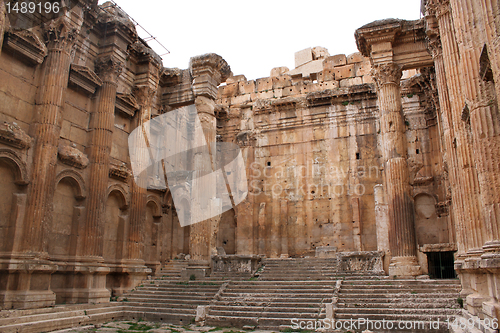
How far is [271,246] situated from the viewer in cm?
2283

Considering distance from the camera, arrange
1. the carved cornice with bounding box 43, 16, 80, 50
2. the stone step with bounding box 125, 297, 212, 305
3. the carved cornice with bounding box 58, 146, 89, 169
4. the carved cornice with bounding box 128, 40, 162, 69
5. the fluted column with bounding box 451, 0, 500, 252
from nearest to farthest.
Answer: the fluted column with bounding box 451, 0, 500, 252
the stone step with bounding box 125, 297, 212, 305
the carved cornice with bounding box 43, 16, 80, 50
the carved cornice with bounding box 58, 146, 89, 169
the carved cornice with bounding box 128, 40, 162, 69

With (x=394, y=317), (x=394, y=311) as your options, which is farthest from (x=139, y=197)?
(x=394, y=317)

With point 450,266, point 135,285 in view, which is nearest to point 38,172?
point 135,285

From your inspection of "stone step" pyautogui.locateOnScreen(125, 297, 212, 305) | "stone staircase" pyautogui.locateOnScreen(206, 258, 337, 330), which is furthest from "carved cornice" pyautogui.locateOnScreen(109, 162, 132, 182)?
"stone staircase" pyautogui.locateOnScreen(206, 258, 337, 330)

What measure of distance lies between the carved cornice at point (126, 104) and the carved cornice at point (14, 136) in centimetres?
478

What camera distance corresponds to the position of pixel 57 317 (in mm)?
10578

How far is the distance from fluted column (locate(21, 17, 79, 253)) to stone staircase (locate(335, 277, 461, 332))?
899 centimetres

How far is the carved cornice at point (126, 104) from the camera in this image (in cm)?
1608

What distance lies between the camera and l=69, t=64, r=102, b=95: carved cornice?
1389 centimetres

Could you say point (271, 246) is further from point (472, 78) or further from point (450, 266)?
point (472, 78)

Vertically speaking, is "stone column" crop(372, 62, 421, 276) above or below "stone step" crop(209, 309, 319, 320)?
above

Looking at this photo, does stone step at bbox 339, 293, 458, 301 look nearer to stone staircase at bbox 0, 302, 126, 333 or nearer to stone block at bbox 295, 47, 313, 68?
stone staircase at bbox 0, 302, 126, 333

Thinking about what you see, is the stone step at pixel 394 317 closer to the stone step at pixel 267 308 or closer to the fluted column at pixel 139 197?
the stone step at pixel 267 308

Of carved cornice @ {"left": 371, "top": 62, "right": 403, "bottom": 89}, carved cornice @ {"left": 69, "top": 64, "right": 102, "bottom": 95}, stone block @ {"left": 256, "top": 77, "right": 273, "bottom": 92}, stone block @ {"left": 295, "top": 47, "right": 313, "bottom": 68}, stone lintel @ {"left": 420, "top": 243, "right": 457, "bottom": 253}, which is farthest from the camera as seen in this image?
stone block @ {"left": 295, "top": 47, "right": 313, "bottom": 68}
